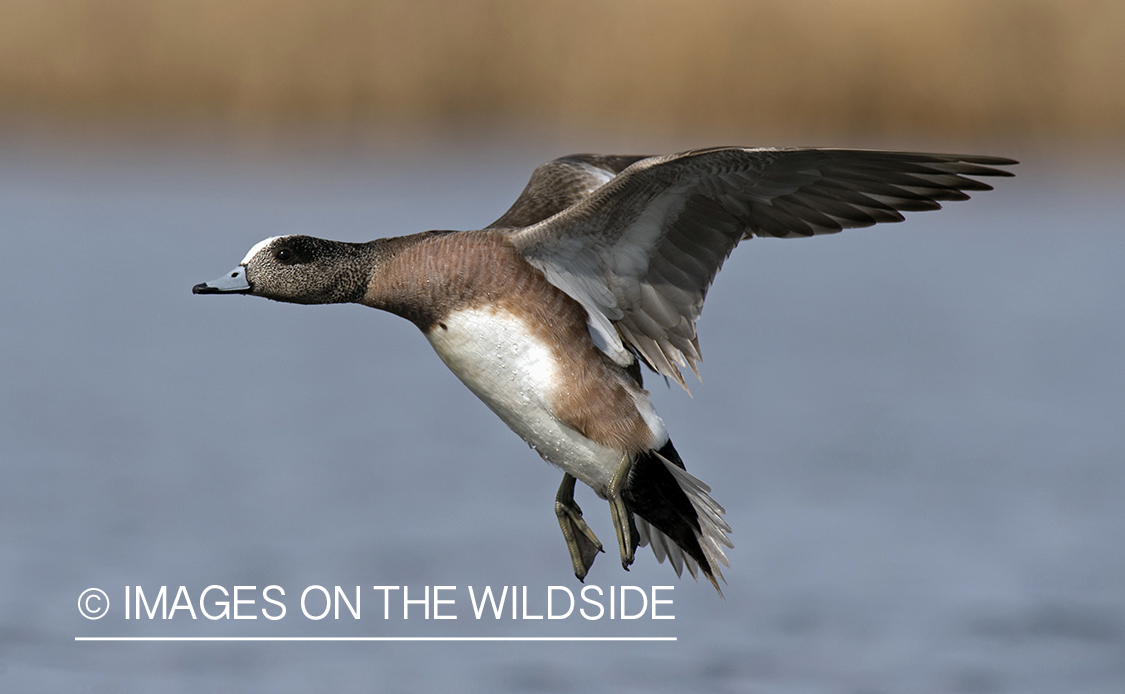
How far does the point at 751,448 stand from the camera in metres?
9.37

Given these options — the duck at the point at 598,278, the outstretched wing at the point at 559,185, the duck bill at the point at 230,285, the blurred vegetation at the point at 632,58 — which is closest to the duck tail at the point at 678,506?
the duck at the point at 598,278

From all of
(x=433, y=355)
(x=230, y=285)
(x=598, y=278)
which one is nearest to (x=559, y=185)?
(x=598, y=278)

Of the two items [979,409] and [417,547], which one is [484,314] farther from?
[979,409]

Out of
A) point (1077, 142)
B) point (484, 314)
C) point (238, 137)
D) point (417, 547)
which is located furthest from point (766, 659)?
point (238, 137)

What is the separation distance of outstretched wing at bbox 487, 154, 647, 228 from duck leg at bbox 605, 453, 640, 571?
95cm

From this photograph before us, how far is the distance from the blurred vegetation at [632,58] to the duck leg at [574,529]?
30.3ft

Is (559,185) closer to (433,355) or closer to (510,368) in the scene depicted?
(510,368)

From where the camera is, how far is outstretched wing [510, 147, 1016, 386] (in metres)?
4.36

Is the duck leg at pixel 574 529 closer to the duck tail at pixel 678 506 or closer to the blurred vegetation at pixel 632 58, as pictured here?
the duck tail at pixel 678 506

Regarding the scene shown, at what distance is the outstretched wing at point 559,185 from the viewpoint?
17.3ft

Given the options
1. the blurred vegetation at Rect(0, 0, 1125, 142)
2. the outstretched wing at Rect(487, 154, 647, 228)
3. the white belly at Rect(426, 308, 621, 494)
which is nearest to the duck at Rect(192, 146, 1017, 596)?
the white belly at Rect(426, 308, 621, 494)

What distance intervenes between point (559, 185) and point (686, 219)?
1097mm

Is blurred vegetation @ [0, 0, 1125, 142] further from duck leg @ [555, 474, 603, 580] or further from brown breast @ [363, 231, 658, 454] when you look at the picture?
brown breast @ [363, 231, 658, 454]

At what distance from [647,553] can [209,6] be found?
8.06m
